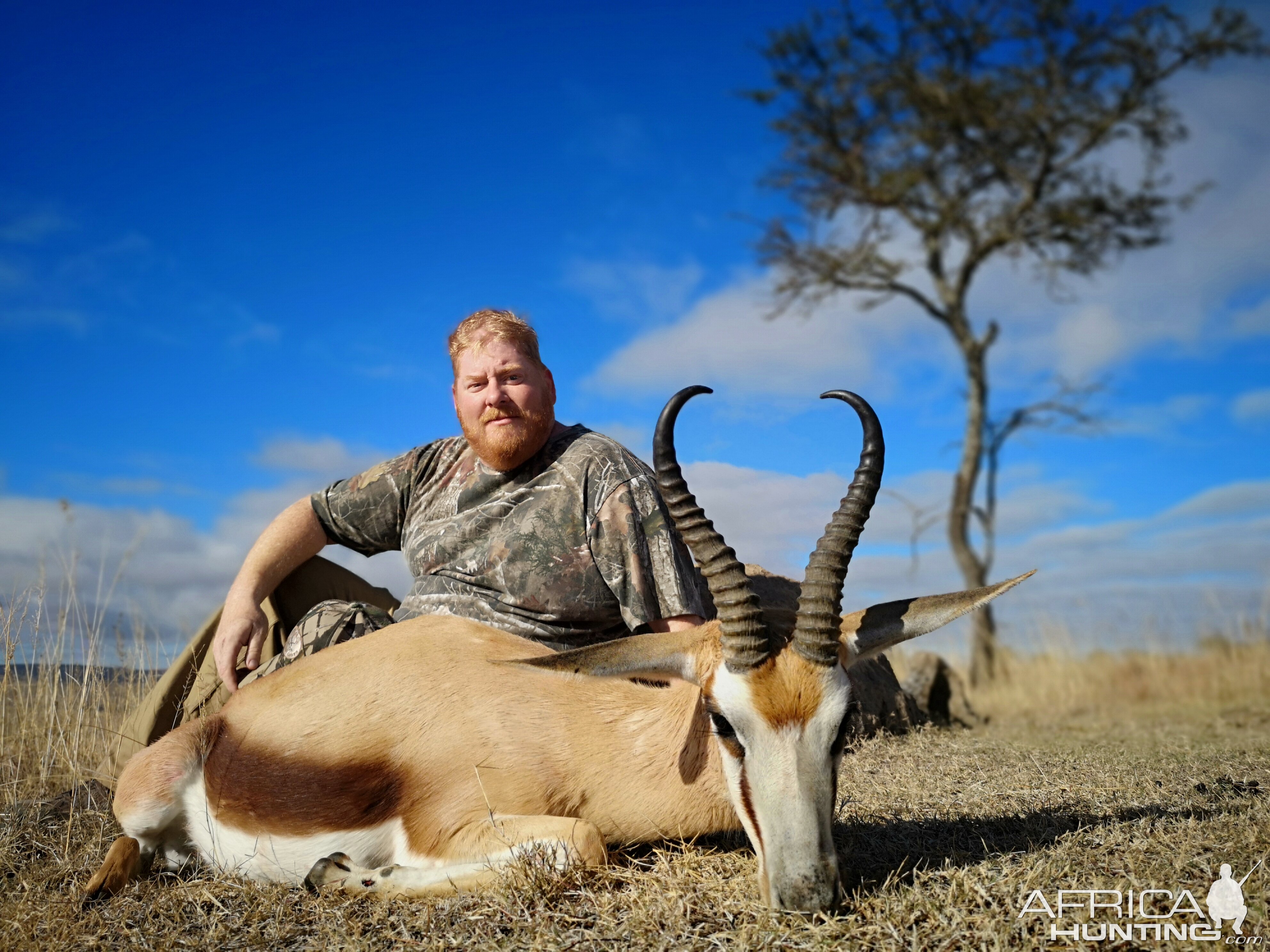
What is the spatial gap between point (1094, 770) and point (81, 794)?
6.35m

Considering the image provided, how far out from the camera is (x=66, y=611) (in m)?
7.48

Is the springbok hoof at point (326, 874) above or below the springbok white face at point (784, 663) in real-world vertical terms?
below

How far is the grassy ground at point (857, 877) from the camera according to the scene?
10.0ft

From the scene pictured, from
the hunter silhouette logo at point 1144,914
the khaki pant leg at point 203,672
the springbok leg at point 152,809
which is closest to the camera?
the hunter silhouette logo at point 1144,914

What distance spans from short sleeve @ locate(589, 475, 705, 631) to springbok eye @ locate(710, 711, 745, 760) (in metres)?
1.39

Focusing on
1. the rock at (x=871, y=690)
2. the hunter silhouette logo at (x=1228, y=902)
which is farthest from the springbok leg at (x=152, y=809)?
the hunter silhouette logo at (x=1228, y=902)

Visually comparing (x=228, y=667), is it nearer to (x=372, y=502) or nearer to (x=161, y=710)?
(x=161, y=710)

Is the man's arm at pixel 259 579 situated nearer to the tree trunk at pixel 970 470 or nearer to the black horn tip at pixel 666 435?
the black horn tip at pixel 666 435

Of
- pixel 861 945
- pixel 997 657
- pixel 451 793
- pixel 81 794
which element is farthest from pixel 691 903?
pixel 997 657

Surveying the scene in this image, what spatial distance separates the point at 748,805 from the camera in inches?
127

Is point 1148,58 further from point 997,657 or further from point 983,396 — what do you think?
point 997,657

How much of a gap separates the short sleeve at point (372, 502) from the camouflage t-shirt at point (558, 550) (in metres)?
0.31

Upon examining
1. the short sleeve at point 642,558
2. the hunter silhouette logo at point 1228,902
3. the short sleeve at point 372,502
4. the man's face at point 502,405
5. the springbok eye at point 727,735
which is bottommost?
the hunter silhouette logo at point 1228,902

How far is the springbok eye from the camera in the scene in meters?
3.29
